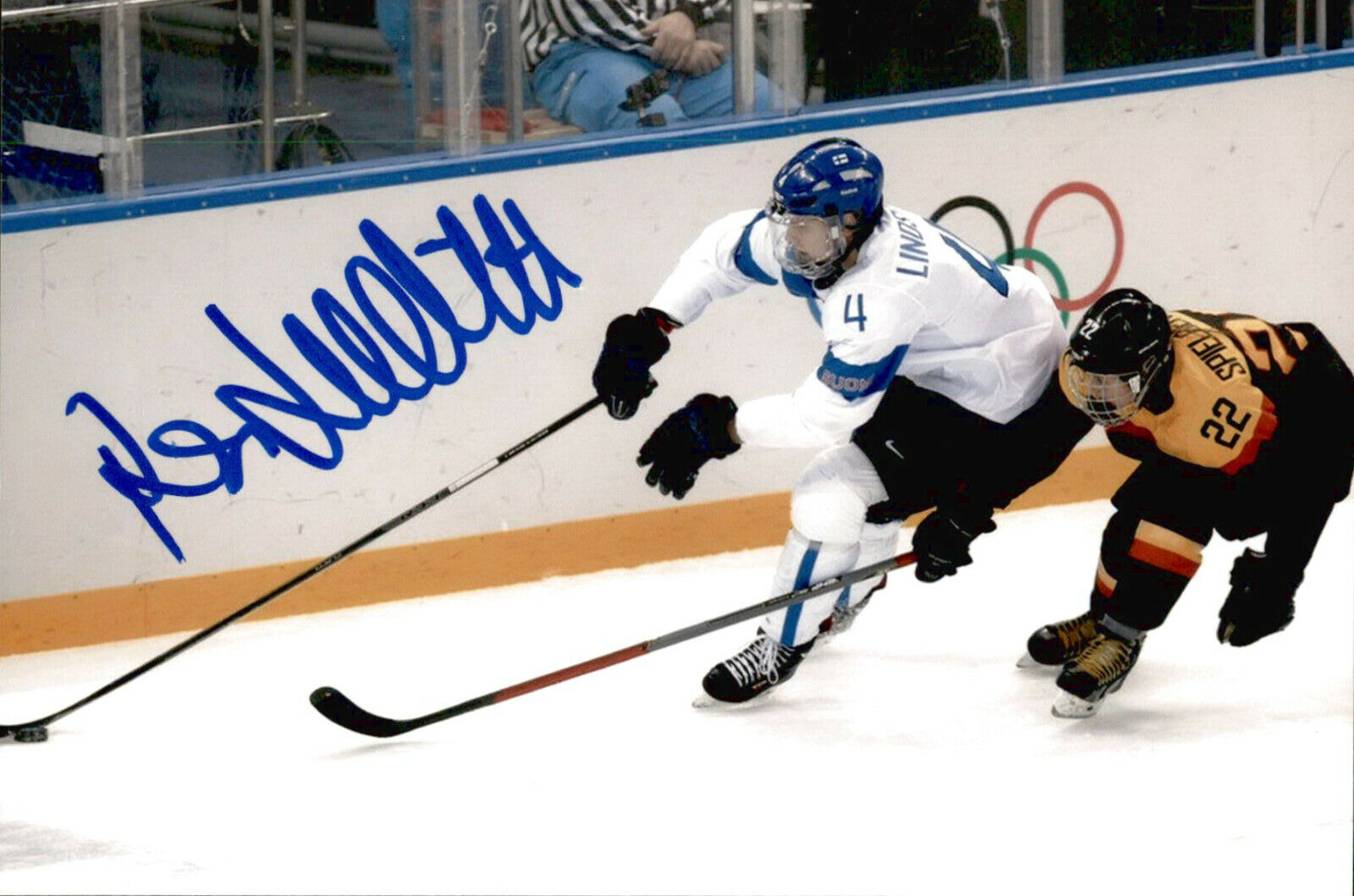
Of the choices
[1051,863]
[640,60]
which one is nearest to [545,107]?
[640,60]

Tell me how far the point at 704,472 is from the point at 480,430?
0.60m

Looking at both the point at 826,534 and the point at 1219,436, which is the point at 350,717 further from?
the point at 1219,436

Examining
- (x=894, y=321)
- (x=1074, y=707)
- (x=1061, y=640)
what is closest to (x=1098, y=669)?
(x=1074, y=707)

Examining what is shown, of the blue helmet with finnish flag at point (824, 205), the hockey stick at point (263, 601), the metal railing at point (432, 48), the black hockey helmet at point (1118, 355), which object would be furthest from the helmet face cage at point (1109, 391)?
the metal railing at point (432, 48)

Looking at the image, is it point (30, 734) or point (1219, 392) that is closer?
point (1219, 392)

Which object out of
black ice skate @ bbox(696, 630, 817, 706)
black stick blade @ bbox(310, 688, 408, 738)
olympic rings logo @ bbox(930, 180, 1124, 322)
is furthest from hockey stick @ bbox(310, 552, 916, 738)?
olympic rings logo @ bbox(930, 180, 1124, 322)

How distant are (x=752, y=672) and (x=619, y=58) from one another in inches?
70.8

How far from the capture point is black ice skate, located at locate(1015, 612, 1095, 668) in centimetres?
488

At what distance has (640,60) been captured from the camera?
5.86m

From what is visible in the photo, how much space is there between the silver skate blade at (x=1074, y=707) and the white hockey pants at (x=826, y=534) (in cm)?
47

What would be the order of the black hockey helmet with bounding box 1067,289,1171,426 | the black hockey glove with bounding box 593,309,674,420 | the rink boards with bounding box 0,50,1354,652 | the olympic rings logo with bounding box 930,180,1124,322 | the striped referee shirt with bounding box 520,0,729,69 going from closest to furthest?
the black hockey helmet with bounding box 1067,289,1171,426
the black hockey glove with bounding box 593,309,674,420
the rink boards with bounding box 0,50,1354,652
the striped referee shirt with bounding box 520,0,729,69
the olympic rings logo with bounding box 930,180,1124,322

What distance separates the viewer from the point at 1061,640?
4891 millimetres
